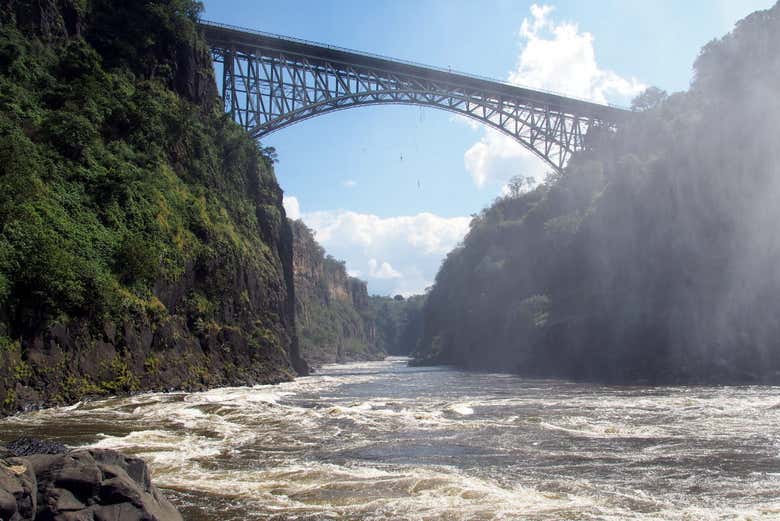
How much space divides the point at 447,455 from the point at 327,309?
11011cm

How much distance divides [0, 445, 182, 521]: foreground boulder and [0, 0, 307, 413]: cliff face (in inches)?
531

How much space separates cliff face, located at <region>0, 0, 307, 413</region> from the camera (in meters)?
21.5

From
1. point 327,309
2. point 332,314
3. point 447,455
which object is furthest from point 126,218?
point 332,314

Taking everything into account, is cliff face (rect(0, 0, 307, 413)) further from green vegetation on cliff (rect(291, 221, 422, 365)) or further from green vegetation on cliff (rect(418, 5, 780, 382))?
green vegetation on cliff (rect(291, 221, 422, 365))

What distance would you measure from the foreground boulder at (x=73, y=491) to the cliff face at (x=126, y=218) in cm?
1348

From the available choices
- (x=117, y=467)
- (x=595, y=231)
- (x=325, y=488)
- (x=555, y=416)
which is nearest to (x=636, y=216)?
(x=595, y=231)

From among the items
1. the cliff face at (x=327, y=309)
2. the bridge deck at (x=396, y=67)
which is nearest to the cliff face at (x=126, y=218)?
the bridge deck at (x=396, y=67)

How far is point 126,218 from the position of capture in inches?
1144

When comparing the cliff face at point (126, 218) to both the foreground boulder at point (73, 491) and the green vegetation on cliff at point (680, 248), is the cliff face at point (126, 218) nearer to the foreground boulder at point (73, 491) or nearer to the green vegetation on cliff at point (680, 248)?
the foreground boulder at point (73, 491)

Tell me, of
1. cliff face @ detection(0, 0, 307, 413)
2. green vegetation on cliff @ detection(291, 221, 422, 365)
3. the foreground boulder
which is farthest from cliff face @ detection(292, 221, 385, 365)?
the foreground boulder

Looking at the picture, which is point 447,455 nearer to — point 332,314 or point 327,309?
point 327,309

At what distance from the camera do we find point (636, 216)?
155 ft

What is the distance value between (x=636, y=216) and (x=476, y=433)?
1416 inches

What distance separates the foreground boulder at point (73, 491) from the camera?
6.45 meters
